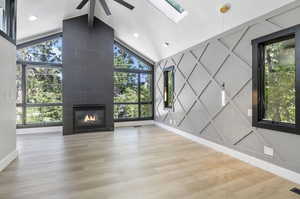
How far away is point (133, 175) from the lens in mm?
2641

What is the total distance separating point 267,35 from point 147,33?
3.60 metres

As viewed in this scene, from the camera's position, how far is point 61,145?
4.20m

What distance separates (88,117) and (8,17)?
134 inches

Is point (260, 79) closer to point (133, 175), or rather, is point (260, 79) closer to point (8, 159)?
point (133, 175)

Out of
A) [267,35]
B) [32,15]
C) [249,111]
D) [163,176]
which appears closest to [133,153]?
[163,176]

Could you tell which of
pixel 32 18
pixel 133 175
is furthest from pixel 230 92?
pixel 32 18

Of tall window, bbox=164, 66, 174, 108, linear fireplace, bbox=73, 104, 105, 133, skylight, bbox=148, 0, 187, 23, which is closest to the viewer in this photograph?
skylight, bbox=148, 0, 187, 23

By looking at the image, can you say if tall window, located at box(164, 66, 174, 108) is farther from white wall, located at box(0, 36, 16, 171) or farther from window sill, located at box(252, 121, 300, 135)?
white wall, located at box(0, 36, 16, 171)


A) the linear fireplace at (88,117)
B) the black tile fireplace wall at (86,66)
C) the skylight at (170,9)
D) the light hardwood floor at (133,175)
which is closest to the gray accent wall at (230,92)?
the light hardwood floor at (133,175)

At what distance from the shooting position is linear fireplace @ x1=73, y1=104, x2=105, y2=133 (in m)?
5.57

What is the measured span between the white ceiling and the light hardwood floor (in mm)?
2811

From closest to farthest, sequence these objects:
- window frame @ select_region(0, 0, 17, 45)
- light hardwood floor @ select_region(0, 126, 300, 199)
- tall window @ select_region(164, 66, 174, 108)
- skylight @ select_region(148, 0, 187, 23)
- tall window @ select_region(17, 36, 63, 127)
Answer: light hardwood floor @ select_region(0, 126, 300, 199) → window frame @ select_region(0, 0, 17, 45) → skylight @ select_region(148, 0, 187, 23) → tall window @ select_region(17, 36, 63, 127) → tall window @ select_region(164, 66, 174, 108)

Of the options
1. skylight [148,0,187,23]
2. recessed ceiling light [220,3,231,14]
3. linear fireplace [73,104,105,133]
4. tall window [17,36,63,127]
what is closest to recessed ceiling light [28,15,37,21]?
tall window [17,36,63,127]

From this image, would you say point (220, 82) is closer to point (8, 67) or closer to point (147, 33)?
point (147, 33)
